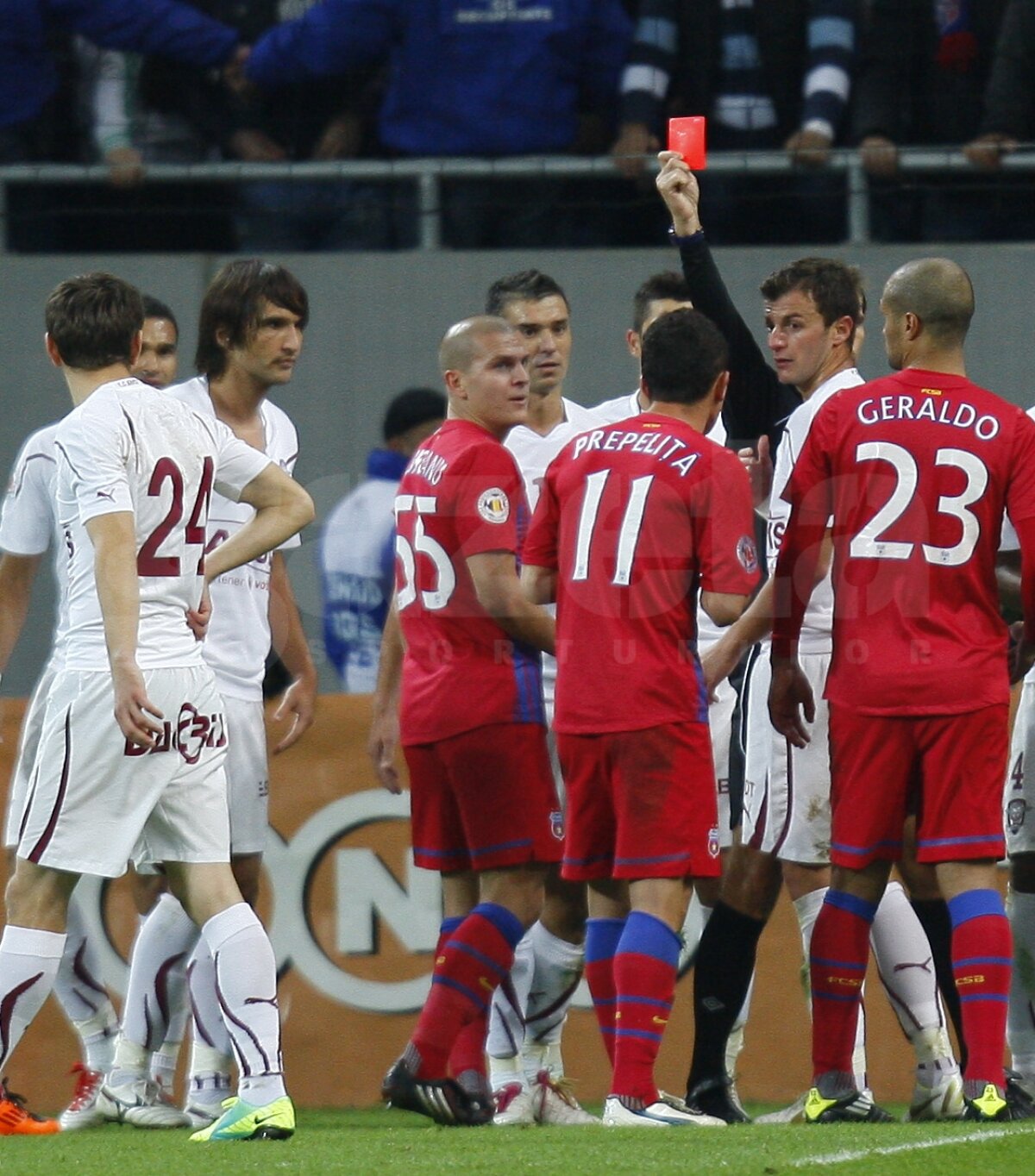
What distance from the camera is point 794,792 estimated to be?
18.4ft

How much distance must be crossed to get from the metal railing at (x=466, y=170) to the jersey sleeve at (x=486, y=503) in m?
3.52

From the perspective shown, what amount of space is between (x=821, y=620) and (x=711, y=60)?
13.5 ft

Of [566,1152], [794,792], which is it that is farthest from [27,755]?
[794,792]


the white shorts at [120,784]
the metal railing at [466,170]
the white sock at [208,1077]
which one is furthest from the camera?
the metal railing at [466,170]

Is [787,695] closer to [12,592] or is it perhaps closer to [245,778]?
[245,778]

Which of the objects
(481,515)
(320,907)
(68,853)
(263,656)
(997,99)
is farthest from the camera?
(997,99)

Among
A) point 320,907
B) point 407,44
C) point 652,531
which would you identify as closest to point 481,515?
point 652,531

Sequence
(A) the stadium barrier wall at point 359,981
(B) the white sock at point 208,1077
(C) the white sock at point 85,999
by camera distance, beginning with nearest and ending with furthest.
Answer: (B) the white sock at point 208,1077
(C) the white sock at point 85,999
(A) the stadium barrier wall at point 359,981

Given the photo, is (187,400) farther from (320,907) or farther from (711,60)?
(711,60)

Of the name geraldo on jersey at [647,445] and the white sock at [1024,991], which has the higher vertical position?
the name geraldo on jersey at [647,445]

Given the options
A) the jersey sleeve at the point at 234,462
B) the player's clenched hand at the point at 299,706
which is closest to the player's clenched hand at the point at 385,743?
the player's clenched hand at the point at 299,706

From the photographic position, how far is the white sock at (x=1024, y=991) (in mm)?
5844

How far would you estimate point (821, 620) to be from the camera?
5.74m

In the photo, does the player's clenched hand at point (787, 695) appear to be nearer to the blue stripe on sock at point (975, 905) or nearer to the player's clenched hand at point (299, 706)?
the blue stripe on sock at point (975, 905)
